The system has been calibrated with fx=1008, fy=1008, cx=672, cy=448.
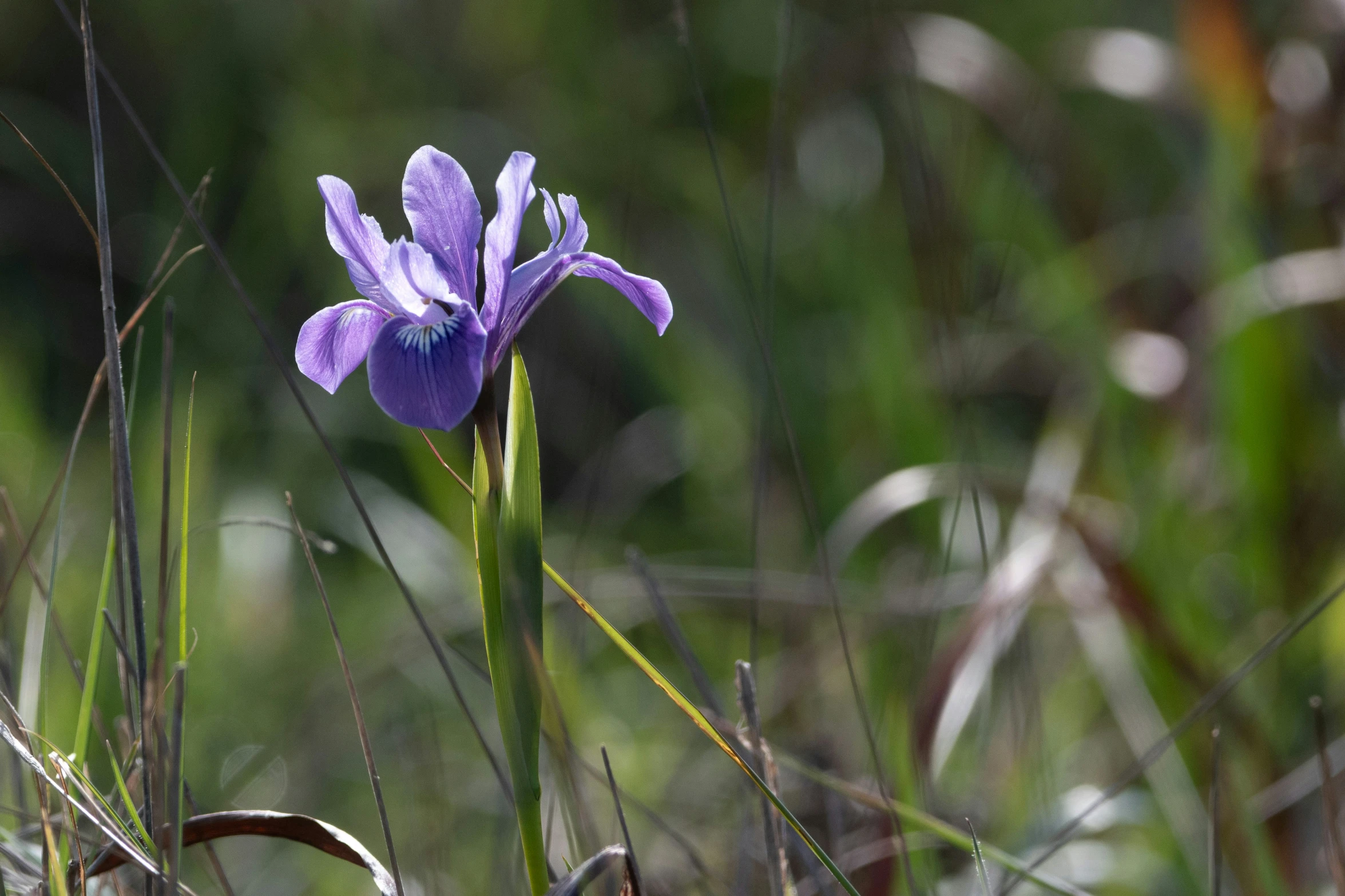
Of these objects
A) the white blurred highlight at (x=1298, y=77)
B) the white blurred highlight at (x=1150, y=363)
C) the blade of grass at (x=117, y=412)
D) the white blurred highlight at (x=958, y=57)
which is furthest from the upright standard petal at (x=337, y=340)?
the white blurred highlight at (x=1298, y=77)

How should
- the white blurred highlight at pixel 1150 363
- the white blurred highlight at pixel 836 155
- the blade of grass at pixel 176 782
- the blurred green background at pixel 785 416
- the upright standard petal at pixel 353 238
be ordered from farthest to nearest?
the white blurred highlight at pixel 836 155 → the white blurred highlight at pixel 1150 363 → the blurred green background at pixel 785 416 → the upright standard petal at pixel 353 238 → the blade of grass at pixel 176 782

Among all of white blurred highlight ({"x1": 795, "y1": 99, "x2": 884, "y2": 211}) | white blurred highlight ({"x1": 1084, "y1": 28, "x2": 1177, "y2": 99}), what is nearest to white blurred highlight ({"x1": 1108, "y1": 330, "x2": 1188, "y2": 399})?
white blurred highlight ({"x1": 1084, "y1": 28, "x2": 1177, "y2": 99})

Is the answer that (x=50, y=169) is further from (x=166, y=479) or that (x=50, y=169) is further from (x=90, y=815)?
(x=90, y=815)

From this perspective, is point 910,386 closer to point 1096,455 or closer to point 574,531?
point 1096,455

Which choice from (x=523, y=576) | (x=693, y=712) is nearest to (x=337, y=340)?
(x=523, y=576)

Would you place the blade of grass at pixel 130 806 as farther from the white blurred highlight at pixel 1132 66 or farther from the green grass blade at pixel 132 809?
the white blurred highlight at pixel 1132 66
